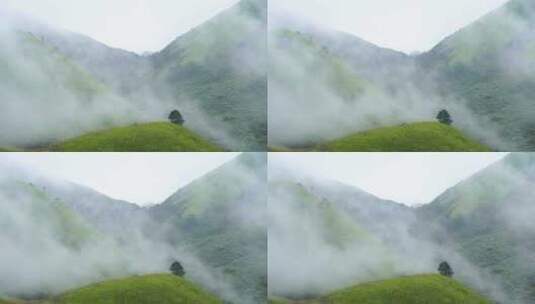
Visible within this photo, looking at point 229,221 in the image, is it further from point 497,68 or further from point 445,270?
point 497,68

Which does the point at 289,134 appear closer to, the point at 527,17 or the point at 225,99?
the point at 225,99

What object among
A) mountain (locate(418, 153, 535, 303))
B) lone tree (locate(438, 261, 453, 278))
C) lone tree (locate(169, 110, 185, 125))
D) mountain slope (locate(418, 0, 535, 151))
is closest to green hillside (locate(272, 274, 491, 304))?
lone tree (locate(438, 261, 453, 278))

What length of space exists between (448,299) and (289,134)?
3.32 metres

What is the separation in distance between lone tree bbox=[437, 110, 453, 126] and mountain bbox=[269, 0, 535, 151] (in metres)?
0.08

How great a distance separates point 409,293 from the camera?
12.0 meters

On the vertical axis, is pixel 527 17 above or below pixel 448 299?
above

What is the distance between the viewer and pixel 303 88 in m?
12.1

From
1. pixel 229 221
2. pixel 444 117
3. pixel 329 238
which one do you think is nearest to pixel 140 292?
pixel 229 221

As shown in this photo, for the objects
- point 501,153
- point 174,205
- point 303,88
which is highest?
point 303,88

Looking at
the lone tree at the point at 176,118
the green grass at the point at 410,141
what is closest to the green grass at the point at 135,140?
the lone tree at the point at 176,118

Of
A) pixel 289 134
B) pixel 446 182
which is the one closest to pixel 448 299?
pixel 446 182

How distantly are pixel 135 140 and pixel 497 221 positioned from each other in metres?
5.48

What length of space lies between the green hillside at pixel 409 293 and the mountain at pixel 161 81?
248cm

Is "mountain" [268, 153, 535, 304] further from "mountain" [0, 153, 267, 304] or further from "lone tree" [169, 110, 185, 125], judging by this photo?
"lone tree" [169, 110, 185, 125]
